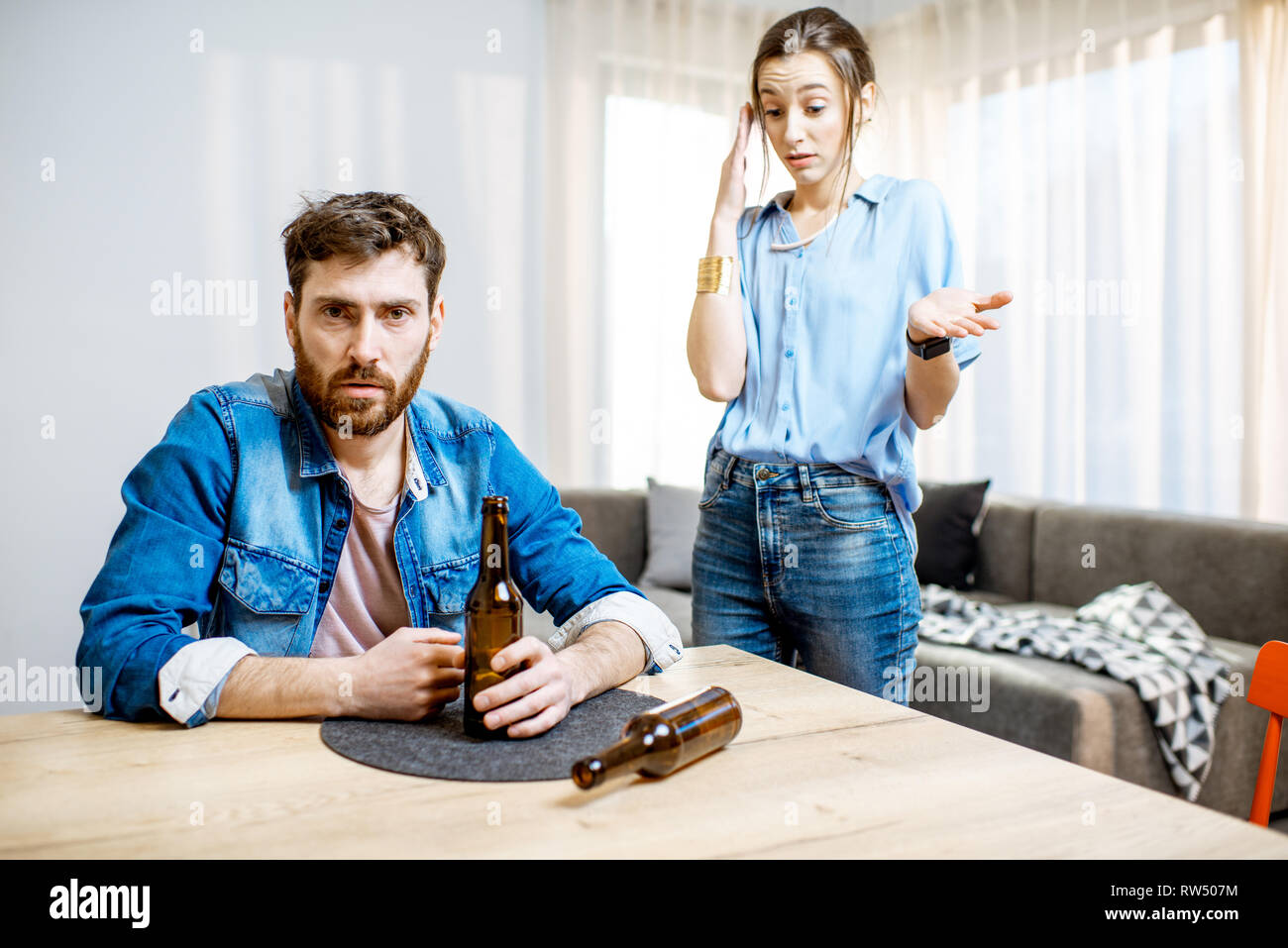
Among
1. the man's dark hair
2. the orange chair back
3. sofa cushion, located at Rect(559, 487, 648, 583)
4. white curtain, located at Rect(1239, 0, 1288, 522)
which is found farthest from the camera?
sofa cushion, located at Rect(559, 487, 648, 583)

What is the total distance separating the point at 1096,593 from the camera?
3.29 metres

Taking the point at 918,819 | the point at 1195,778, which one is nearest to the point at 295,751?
the point at 918,819

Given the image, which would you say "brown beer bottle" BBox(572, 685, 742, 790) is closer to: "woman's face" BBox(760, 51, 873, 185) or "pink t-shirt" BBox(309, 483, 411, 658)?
"pink t-shirt" BBox(309, 483, 411, 658)

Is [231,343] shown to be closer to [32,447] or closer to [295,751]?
[32,447]

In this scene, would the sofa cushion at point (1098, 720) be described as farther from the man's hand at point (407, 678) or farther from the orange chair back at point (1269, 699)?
the man's hand at point (407, 678)

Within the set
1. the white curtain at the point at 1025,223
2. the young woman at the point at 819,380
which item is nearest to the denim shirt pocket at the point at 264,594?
the young woman at the point at 819,380

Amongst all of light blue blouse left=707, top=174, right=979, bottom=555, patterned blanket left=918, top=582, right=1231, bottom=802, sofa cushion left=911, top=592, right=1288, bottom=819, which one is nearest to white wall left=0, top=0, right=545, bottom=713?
patterned blanket left=918, top=582, right=1231, bottom=802

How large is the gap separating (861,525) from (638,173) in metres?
3.15

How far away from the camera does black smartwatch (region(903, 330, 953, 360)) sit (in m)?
1.45

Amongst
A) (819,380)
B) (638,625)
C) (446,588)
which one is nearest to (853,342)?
(819,380)

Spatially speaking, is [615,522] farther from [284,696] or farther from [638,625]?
[284,696]

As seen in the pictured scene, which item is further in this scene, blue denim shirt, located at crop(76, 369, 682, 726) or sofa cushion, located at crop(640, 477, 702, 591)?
sofa cushion, located at crop(640, 477, 702, 591)

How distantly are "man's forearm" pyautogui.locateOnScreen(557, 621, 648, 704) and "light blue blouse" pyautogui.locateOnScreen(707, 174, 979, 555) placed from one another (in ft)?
1.53

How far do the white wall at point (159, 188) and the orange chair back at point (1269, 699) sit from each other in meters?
3.31
